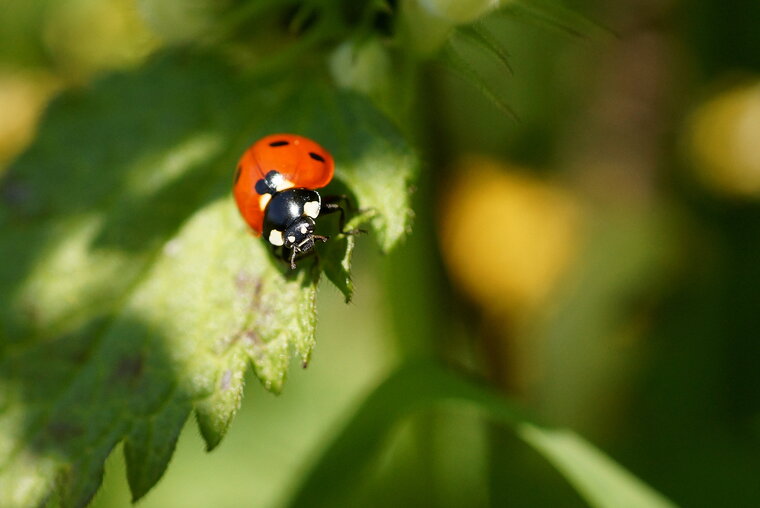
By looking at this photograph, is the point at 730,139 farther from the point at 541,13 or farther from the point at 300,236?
the point at 300,236

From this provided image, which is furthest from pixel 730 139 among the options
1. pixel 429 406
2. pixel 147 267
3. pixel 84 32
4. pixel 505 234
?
pixel 84 32

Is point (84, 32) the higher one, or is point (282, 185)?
point (282, 185)

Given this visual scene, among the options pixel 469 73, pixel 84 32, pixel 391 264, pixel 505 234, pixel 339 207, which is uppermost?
pixel 469 73

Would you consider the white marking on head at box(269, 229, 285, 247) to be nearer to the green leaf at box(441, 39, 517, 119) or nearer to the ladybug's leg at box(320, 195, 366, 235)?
the ladybug's leg at box(320, 195, 366, 235)

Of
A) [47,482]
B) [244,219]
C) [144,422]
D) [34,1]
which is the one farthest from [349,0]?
[34,1]

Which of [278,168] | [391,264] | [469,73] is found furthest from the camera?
[391,264]

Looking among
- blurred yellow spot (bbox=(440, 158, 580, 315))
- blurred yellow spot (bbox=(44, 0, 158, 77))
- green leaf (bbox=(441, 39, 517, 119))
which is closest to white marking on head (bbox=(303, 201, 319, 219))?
green leaf (bbox=(441, 39, 517, 119))

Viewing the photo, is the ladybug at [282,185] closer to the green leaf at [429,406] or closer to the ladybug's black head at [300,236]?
the ladybug's black head at [300,236]
